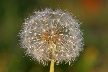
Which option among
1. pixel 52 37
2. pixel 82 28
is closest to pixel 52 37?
pixel 52 37

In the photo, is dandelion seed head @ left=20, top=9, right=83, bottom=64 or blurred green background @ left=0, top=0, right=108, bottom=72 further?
blurred green background @ left=0, top=0, right=108, bottom=72

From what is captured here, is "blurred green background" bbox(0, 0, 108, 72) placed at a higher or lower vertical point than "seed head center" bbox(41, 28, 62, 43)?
higher

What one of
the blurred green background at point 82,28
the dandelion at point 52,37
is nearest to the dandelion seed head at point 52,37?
the dandelion at point 52,37

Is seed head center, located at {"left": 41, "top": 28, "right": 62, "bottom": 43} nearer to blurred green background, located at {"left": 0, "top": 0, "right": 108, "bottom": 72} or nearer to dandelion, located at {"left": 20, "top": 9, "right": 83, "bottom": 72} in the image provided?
dandelion, located at {"left": 20, "top": 9, "right": 83, "bottom": 72}

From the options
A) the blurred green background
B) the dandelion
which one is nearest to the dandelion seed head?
the dandelion

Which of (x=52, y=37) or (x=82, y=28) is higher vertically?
(x=82, y=28)

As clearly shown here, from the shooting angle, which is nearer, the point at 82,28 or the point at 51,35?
the point at 51,35

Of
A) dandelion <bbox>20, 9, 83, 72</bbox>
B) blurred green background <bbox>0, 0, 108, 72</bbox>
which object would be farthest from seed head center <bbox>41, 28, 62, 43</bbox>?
blurred green background <bbox>0, 0, 108, 72</bbox>

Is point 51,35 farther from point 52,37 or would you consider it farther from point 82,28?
point 82,28
